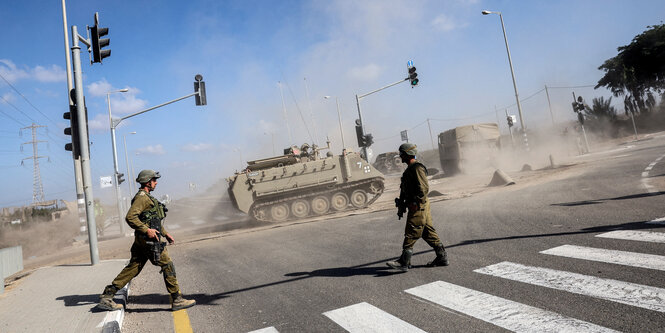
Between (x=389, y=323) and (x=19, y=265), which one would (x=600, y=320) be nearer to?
(x=389, y=323)

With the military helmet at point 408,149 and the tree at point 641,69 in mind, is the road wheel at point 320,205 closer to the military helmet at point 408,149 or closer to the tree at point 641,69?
the military helmet at point 408,149

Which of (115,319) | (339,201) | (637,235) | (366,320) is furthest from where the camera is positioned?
(339,201)

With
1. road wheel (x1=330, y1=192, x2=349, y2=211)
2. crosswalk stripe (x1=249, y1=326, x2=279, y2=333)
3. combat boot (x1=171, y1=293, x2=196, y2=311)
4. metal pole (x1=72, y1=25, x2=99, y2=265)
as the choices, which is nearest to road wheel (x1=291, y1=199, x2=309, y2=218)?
road wheel (x1=330, y1=192, x2=349, y2=211)

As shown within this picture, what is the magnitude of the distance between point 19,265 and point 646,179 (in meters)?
15.6

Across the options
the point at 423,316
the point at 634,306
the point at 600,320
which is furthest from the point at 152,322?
the point at 634,306

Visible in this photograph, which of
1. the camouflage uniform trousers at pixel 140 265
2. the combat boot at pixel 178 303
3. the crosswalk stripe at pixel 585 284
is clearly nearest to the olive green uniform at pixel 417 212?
the crosswalk stripe at pixel 585 284

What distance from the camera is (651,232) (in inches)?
221

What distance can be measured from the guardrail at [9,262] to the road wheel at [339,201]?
994cm

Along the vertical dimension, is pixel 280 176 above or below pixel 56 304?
above

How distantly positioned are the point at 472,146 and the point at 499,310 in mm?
21836

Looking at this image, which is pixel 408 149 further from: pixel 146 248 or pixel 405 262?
pixel 146 248

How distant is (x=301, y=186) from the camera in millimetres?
15266

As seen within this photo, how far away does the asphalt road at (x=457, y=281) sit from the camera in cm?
352

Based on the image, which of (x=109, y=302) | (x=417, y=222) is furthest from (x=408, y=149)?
(x=109, y=302)
